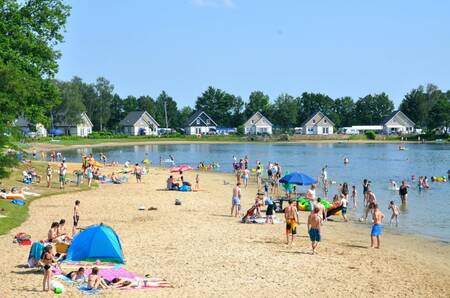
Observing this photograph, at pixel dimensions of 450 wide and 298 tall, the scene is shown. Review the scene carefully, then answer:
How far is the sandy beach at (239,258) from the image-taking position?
13.8 metres

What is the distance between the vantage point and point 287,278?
48.0 ft

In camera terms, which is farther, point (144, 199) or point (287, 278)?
point (144, 199)

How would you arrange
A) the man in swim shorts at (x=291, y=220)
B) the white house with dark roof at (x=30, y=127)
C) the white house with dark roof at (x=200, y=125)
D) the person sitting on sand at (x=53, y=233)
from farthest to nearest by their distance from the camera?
1. the white house with dark roof at (x=200, y=125)
2. the white house with dark roof at (x=30, y=127)
3. the man in swim shorts at (x=291, y=220)
4. the person sitting on sand at (x=53, y=233)

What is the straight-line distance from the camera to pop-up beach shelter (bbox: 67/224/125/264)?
15.7m

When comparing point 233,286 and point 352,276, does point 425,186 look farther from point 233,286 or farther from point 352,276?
point 233,286

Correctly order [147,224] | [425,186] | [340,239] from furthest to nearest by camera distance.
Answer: [425,186] < [147,224] < [340,239]

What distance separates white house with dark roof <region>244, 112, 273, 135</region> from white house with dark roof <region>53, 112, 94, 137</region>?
3839 centimetres

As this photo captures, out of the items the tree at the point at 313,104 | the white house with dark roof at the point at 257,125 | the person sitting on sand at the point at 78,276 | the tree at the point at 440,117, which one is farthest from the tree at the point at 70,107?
the person sitting on sand at the point at 78,276

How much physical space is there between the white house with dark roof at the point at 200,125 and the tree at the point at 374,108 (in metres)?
39.2

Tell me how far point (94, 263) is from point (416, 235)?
12974 mm

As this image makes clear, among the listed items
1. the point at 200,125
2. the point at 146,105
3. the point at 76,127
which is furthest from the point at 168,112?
the point at 76,127

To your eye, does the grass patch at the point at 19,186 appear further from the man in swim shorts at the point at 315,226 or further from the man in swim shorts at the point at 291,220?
the man in swim shorts at the point at 315,226

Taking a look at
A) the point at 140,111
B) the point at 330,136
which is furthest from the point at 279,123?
the point at 140,111

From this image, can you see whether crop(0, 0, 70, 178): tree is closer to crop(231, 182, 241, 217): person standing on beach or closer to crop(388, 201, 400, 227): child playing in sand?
crop(231, 182, 241, 217): person standing on beach
